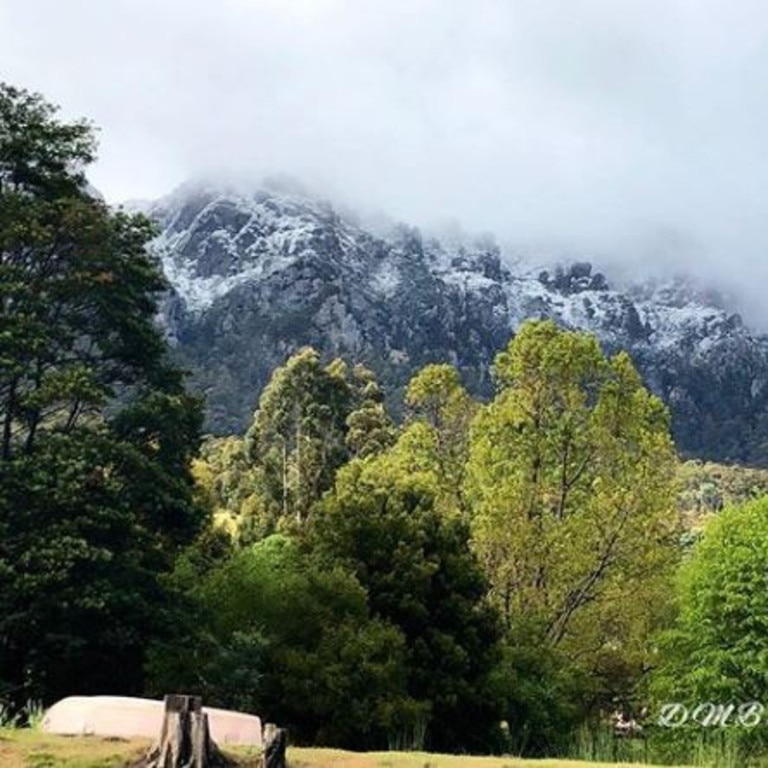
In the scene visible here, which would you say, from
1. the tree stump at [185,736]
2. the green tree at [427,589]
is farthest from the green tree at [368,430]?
the tree stump at [185,736]

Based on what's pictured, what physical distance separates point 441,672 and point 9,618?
9663 millimetres

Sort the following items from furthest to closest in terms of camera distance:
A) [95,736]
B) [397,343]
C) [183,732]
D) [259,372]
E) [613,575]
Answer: [397,343]
[259,372]
[613,575]
[95,736]
[183,732]

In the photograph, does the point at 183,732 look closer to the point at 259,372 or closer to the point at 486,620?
the point at 486,620

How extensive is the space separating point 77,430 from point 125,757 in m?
11.4

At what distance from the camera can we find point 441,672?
24.7m

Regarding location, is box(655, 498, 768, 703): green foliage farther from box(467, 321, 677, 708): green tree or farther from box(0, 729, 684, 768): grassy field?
box(0, 729, 684, 768): grassy field

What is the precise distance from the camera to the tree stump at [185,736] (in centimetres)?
1121

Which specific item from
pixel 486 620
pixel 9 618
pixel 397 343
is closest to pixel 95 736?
pixel 9 618

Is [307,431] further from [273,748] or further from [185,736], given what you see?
[185,736]

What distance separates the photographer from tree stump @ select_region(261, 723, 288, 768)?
38.4 feet

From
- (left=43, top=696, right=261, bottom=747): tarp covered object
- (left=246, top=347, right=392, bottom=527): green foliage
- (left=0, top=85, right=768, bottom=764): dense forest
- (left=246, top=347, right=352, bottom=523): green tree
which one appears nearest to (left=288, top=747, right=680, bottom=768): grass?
(left=43, top=696, right=261, bottom=747): tarp covered object

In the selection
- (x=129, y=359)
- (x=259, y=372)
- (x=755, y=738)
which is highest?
(x=259, y=372)

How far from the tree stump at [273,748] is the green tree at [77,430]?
8.88 m

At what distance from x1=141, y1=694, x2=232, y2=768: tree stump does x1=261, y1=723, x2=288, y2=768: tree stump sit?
0.64 meters
